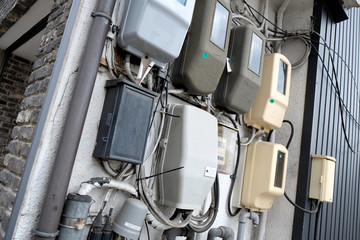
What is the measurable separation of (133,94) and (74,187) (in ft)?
1.61

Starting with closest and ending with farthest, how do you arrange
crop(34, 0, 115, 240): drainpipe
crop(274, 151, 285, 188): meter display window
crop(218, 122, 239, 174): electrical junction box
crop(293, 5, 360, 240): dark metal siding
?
crop(34, 0, 115, 240): drainpipe
crop(218, 122, 239, 174): electrical junction box
crop(274, 151, 285, 188): meter display window
crop(293, 5, 360, 240): dark metal siding

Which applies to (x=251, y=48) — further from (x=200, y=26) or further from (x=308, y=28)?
(x=308, y=28)

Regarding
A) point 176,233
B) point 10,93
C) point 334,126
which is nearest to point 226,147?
point 176,233

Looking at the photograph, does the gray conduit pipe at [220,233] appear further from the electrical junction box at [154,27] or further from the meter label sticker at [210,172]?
the electrical junction box at [154,27]

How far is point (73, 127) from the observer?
113 cm

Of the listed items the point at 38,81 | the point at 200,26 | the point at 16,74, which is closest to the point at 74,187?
the point at 38,81

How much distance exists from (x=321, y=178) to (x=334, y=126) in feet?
2.51

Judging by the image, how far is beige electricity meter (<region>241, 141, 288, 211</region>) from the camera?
79.6 inches

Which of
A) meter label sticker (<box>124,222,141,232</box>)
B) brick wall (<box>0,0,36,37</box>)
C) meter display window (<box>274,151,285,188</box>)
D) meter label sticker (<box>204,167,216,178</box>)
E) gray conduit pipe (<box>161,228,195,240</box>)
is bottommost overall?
gray conduit pipe (<box>161,228,195,240</box>)

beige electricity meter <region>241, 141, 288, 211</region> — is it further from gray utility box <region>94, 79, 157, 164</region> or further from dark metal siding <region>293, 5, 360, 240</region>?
gray utility box <region>94, 79, 157, 164</region>

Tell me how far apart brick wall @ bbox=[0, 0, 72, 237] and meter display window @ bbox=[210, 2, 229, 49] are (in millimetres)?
816

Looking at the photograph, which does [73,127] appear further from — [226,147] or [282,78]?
[282,78]

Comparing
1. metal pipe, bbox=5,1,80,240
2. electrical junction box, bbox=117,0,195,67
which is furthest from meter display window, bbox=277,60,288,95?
metal pipe, bbox=5,1,80,240

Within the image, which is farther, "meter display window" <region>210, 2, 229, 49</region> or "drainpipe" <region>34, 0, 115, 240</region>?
"meter display window" <region>210, 2, 229, 49</region>
